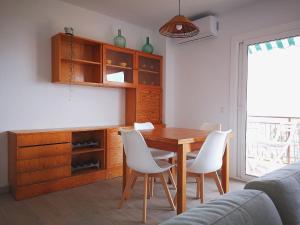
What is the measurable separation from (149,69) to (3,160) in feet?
8.79

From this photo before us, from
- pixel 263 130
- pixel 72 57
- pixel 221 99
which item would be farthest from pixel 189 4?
pixel 263 130

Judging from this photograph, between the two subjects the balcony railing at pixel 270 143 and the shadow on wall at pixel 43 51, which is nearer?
the shadow on wall at pixel 43 51

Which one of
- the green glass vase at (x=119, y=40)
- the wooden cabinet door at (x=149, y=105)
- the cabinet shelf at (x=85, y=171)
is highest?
the green glass vase at (x=119, y=40)

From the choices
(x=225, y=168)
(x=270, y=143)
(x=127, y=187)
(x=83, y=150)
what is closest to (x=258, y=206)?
(x=127, y=187)

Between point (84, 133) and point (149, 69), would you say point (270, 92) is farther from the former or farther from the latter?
point (84, 133)

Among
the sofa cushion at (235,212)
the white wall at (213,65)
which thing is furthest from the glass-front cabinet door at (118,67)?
the sofa cushion at (235,212)

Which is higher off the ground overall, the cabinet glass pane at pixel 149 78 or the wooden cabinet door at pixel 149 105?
the cabinet glass pane at pixel 149 78

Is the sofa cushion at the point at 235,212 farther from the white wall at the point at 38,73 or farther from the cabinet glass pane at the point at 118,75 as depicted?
the cabinet glass pane at the point at 118,75

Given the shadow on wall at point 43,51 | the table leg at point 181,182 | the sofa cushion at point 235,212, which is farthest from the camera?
the shadow on wall at point 43,51

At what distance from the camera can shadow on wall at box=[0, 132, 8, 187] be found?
2828 mm

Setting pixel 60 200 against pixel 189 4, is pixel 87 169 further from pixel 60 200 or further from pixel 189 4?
pixel 189 4

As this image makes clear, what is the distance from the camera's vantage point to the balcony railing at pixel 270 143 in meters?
3.60

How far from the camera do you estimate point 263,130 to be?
13.8ft

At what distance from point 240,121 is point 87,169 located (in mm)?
2400
